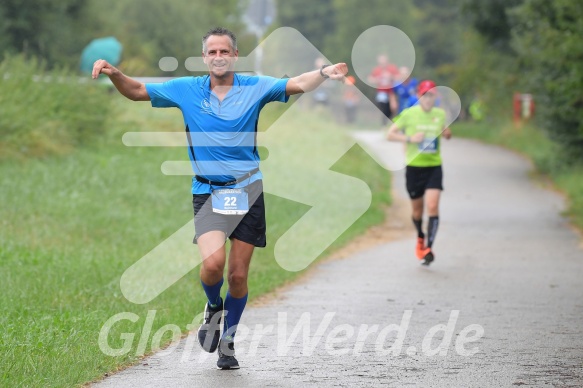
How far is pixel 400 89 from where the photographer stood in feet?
88.2

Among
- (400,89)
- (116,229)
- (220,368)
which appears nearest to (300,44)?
(400,89)

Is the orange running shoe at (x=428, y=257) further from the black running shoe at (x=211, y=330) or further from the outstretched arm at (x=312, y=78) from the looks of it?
the outstretched arm at (x=312, y=78)

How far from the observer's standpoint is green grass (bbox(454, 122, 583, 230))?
2129 centimetres

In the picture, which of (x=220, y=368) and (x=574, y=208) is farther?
(x=574, y=208)

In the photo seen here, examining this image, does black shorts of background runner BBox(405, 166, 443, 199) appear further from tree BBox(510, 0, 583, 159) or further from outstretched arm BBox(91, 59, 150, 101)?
outstretched arm BBox(91, 59, 150, 101)

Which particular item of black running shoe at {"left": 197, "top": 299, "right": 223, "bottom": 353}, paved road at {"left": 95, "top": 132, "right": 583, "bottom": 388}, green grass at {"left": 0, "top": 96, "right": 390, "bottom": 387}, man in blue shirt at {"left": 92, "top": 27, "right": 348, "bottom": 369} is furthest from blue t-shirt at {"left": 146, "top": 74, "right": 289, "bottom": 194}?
green grass at {"left": 0, "top": 96, "right": 390, "bottom": 387}

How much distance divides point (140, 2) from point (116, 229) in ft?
101

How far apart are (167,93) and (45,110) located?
43.4 ft

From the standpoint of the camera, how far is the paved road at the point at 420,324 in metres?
7.26

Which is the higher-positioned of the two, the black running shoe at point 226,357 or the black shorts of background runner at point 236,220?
the black shorts of background runner at point 236,220

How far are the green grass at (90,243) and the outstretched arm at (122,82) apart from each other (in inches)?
67.4

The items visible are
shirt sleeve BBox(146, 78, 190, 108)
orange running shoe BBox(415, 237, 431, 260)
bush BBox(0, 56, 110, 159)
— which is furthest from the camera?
bush BBox(0, 56, 110, 159)

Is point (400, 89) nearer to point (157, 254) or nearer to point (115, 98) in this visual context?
point (115, 98)

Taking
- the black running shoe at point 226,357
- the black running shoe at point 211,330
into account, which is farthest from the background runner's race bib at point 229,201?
the black running shoe at point 226,357
